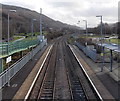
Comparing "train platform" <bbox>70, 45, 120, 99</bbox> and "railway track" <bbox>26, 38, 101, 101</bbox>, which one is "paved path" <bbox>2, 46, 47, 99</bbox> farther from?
"train platform" <bbox>70, 45, 120, 99</bbox>

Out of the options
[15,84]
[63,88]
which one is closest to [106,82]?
[63,88]

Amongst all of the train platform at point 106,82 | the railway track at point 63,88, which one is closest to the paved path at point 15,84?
the railway track at point 63,88

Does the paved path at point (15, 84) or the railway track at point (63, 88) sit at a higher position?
the paved path at point (15, 84)

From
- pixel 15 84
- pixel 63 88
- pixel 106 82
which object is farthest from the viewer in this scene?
pixel 106 82

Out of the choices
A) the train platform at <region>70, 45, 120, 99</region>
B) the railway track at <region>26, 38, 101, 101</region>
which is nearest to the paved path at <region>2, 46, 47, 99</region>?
the railway track at <region>26, 38, 101, 101</region>

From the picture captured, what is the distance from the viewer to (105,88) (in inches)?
650

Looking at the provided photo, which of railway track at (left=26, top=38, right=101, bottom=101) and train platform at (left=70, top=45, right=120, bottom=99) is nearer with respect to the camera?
railway track at (left=26, top=38, right=101, bottom=101)

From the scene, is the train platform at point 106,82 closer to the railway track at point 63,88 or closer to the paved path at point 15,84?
the railway track at point 63,88

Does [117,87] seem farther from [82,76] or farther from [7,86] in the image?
[7,86]

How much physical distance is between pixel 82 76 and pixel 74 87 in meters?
4.13

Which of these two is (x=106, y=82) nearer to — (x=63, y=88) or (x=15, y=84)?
(x=63, y=88)

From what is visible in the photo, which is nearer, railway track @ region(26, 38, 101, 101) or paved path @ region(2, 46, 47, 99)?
railway track @ region(26, 38, 101, 101)

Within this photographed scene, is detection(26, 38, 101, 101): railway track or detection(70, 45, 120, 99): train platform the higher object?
detection(70, 45, 120, 99): train platform

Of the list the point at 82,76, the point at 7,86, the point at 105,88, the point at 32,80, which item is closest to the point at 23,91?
the point at 7,86
